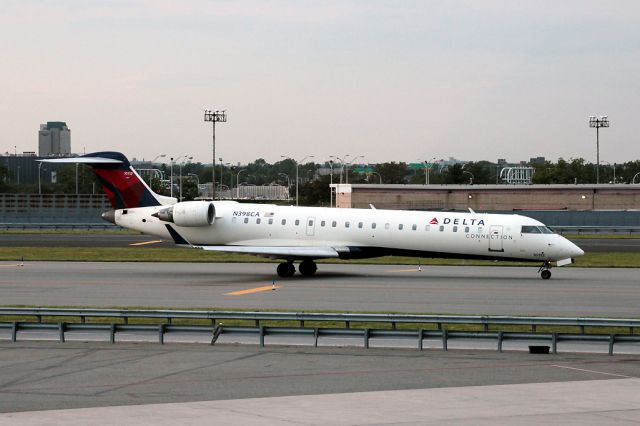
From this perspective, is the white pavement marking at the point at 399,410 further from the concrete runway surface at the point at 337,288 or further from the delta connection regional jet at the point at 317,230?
the delta connection regional jet at the point at 317,230

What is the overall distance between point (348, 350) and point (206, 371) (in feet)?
13.0

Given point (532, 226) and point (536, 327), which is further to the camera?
point (532, 226)

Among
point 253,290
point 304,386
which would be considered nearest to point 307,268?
point 253,290

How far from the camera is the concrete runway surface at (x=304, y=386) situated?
15.1 m

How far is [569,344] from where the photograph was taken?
74.1 feet

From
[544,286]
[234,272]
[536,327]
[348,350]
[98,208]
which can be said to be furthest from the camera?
[98,208]

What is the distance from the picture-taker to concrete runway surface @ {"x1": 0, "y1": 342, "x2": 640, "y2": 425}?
15117mm

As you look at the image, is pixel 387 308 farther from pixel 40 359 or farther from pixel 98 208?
pixel 98 208

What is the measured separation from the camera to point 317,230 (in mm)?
40344

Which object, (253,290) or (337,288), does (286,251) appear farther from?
(253,290)

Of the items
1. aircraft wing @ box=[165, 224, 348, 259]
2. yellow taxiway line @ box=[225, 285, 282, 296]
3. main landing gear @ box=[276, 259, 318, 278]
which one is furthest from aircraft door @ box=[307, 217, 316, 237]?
yellow taxiway line @ box=[225, 285, 282, 296]

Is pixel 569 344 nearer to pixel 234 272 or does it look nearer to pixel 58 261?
pixel 234 272

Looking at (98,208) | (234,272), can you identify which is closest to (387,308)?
(234,272)

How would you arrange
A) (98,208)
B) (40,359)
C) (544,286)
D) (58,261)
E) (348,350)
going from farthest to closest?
(98,208) → (58,261) → (544,286) → (348,350) → (40,359)
